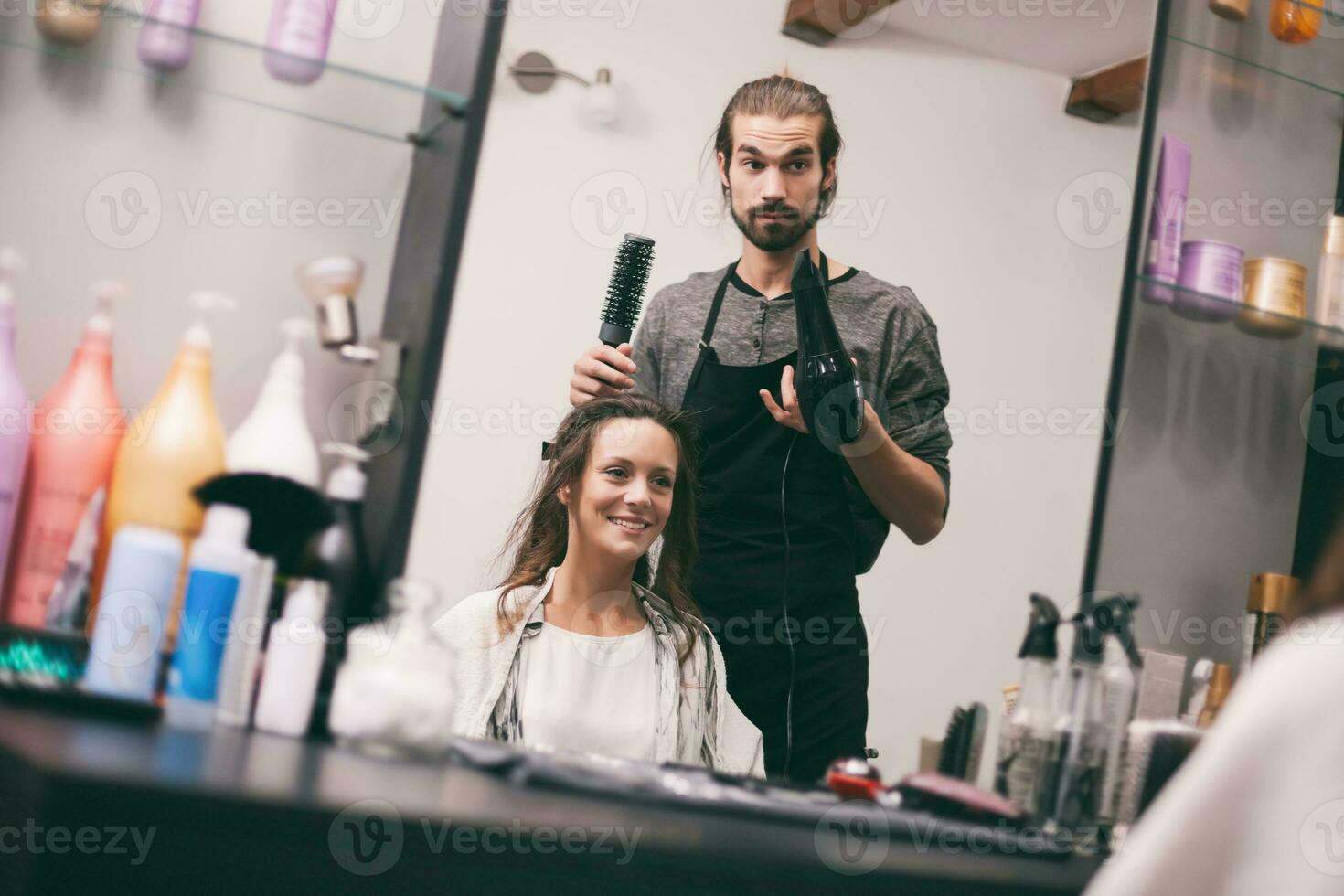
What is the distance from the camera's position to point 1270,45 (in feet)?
5.62

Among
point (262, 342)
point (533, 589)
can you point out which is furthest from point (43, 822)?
point (533, 589)

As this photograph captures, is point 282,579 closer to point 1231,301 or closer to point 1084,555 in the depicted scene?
point 1084,555

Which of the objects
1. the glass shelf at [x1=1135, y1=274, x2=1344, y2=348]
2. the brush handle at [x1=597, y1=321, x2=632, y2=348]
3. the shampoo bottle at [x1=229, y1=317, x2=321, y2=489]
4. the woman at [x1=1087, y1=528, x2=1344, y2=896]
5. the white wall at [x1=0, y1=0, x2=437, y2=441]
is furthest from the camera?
the glass shelf at [x1=1135, y1=274, x2=1344, y2=348]

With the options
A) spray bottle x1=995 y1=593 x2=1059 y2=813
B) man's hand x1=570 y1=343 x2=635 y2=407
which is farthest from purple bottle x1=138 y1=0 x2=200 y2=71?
spray bottle x1=995 y1=593 x2=1059 y2=813

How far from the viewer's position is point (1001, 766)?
1.18m

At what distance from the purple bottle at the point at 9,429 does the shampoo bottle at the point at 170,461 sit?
0.06 meters

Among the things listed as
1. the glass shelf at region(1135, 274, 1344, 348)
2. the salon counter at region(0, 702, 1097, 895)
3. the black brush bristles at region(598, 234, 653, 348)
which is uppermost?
the glass shelf at region(1135, 274, 1344, 348)

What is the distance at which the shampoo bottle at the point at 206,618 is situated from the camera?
2.89 ft

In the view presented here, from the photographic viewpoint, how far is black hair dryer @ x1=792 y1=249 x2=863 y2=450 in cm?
141

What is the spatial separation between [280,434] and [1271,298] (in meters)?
1.30

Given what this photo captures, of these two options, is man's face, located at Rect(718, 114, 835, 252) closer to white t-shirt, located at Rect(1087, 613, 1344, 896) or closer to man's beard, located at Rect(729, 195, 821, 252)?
man's beard, located at Rect(729, 195, 821, 252)

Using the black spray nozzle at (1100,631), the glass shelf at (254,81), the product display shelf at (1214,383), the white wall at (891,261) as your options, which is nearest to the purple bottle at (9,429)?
the glass shelf at (254,81)

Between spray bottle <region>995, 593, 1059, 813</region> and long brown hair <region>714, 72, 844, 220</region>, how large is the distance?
656 mm

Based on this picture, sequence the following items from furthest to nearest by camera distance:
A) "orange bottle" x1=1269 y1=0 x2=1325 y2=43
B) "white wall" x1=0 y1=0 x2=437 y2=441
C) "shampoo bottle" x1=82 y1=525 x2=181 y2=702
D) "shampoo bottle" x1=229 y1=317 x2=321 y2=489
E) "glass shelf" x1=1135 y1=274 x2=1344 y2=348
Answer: "orange bottle" x1=1269 y1=0 x2=1325 y2=43, "glass shelf" x1=1135 y1=274 x2=1344 y2=348, "white wall" x1=0 y1=0 x2=437 y2=441, "shampoo bottle" x1=229 y1=317 x2=321 y2=489, "shampoo bottle" x1=82 y1=525 x2=181 y2=702
